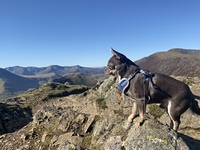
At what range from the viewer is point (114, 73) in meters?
9.47

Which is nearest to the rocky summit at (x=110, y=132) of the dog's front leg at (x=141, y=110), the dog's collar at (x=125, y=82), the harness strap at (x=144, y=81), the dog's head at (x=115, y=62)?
the dog's front leg at (x=141, y=110)

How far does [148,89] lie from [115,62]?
6.00 ft

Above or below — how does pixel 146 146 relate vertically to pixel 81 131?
above

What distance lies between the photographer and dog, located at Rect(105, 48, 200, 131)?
911cm

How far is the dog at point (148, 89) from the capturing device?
29.9 feet

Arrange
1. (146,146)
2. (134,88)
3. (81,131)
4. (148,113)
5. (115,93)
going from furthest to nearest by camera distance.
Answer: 1. (115,93)
2. (148,113)
3. (81,131)
4. (134,88)
5. (146,146)

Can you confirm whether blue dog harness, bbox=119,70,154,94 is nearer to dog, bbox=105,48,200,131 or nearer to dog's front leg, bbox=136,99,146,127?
dog, bbox=105,48,200,131

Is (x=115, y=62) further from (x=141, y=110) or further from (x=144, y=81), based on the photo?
(x=141, y=110)

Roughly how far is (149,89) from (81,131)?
291 inches

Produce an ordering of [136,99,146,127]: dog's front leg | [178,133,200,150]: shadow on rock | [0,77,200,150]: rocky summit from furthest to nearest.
Answer: [178,133,200,150]: shadow on rock, [136,99,146,127]: dog's front leg, [0,77,200,150]: rocky summit

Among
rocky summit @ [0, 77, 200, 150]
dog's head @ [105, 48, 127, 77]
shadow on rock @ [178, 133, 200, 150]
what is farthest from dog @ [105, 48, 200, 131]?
shadow on rock @ [178, 133, 200, 150]

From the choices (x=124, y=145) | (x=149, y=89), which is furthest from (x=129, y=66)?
(x=124, y=145)

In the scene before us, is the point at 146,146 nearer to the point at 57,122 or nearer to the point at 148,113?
the point at 148,113

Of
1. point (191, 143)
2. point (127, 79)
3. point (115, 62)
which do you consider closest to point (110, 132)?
point (127, 79)
